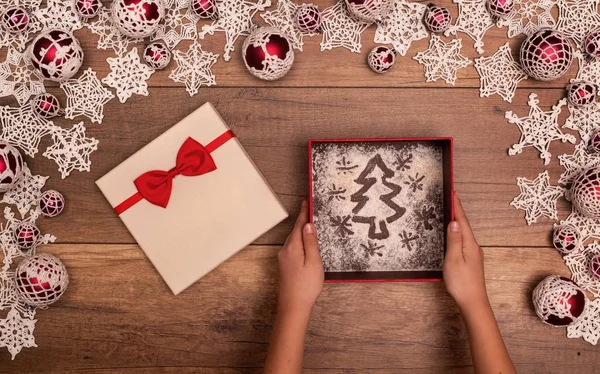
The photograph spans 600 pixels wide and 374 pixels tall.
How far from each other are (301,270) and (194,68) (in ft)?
1.59

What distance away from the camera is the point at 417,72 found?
103 centimetres

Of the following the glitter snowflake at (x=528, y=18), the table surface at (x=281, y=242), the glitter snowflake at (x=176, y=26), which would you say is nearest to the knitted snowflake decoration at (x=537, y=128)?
the table surface at (x=281, y=242)

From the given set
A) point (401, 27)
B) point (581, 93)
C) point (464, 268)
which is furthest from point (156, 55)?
point (581, 93)

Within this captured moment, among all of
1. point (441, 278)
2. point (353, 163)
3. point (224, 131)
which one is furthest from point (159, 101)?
point (441, 278)

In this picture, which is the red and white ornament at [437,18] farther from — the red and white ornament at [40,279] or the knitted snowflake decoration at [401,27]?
the red and white ornament at [40,279]

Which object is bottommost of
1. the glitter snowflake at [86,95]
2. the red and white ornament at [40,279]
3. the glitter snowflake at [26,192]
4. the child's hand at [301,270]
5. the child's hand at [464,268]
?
the red and white ornament at [40,279]

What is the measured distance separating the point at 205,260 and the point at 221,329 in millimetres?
159

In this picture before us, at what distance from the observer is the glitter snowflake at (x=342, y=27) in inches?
40.3

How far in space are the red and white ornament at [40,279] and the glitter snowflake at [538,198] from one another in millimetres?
977

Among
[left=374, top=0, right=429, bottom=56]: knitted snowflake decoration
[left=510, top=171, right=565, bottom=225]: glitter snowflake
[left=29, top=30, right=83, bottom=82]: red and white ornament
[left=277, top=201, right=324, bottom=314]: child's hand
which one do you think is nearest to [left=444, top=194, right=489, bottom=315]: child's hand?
[left=510, top=171, right=565, bottom=225]: glitter snowflake

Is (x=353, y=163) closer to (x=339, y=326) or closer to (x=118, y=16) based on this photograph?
(x=339, y=326)

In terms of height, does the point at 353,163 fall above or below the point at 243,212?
above

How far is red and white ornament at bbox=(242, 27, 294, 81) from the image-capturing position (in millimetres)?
939

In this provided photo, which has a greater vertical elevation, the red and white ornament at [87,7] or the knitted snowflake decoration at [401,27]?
the knitted snowflake decoration at [401,27]
